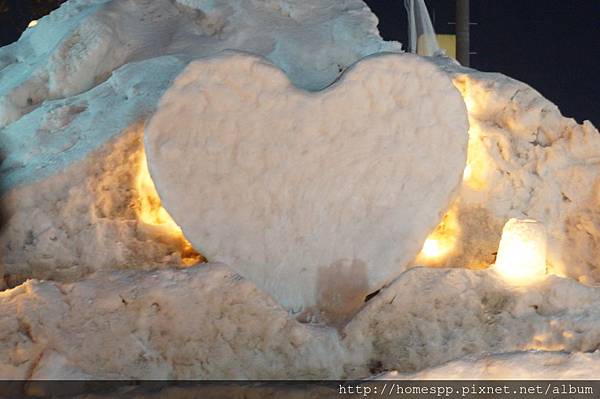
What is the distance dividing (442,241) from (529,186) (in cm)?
68

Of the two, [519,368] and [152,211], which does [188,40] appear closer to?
[152,211]

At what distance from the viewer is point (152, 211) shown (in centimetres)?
597

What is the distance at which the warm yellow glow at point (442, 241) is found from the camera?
19.4 ft

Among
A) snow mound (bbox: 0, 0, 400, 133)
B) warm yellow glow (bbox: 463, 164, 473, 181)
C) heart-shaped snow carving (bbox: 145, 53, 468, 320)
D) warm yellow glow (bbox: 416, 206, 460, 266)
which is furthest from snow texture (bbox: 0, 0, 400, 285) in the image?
warm yellow glow (bbox: 416, 206, 460, 266)

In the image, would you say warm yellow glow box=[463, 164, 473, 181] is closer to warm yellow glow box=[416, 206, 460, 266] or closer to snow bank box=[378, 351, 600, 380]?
warm yellow glow box=[416, 206, 460, 266]

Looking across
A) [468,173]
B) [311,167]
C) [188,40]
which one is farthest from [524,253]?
[188,40]

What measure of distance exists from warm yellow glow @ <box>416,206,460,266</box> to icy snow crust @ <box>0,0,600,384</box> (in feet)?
0.14

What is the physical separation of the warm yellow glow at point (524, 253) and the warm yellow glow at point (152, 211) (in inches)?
78.3

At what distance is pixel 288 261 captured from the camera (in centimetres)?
556

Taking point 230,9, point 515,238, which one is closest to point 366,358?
point 515,238

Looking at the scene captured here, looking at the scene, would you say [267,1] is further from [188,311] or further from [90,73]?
[188,311]

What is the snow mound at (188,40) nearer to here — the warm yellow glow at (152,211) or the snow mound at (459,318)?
the warm yellow glow at (152,211)

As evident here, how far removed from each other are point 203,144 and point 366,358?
172 centimetres

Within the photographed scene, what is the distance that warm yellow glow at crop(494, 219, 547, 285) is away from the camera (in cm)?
538
